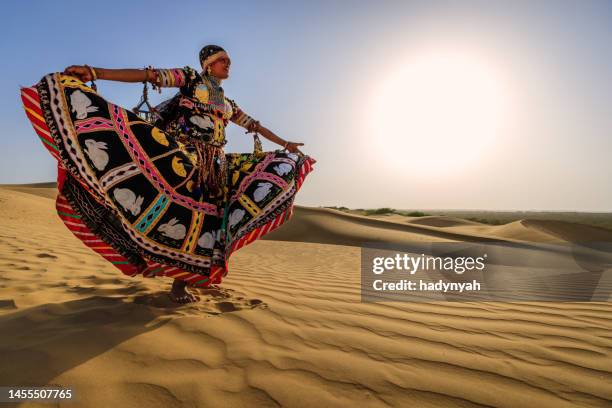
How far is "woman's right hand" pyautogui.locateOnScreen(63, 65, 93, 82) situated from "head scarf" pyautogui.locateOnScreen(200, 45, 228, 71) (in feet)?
3.07

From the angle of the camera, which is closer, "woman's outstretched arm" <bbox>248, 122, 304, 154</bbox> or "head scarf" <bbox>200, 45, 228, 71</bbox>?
"head scarf" <bbox>200, 45, 228, 71</bbox>

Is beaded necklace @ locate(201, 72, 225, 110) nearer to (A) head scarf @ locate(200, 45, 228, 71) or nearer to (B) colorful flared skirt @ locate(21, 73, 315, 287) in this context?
(A) head scarf @ locate(200, 45, 228, 71)

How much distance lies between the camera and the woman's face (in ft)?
9.52

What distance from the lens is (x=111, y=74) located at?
2334mm

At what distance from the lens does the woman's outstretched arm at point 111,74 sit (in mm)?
2248

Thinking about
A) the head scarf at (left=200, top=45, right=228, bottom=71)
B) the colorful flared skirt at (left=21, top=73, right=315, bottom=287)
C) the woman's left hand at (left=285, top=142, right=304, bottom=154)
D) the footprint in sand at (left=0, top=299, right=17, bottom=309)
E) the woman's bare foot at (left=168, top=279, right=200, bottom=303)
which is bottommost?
the footprint in sand at (left=0, top=299, right=17, bottom=309)

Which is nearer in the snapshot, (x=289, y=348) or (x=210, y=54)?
(x=289, y=348)

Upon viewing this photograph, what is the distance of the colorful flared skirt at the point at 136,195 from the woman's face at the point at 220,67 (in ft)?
2.45

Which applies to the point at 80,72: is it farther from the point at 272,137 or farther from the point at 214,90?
the point at 272,137

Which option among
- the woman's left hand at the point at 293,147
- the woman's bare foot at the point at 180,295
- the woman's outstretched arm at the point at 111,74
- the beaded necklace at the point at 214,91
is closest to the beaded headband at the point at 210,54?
the beaded necklace at the point at 214,91

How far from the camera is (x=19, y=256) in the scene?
13.2 ft

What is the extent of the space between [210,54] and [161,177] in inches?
48.9

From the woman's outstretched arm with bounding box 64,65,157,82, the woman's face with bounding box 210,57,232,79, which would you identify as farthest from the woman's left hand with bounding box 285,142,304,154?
the woman's outstretched arm with bounding box 64,65,157,82

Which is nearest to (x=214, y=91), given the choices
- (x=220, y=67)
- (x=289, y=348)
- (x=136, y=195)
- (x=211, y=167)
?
(x=220, y=67)
